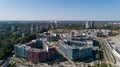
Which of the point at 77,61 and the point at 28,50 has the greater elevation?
the point at 28,50

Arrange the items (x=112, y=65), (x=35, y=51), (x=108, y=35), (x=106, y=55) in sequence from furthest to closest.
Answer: (x=108, y=35), (x=106, y=55), (x=35, y=51), (x=112, y=65)

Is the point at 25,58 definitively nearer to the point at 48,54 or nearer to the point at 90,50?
the point at 48,54

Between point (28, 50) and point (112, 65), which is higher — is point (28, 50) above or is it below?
above

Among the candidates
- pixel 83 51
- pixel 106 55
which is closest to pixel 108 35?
pixel 106 55

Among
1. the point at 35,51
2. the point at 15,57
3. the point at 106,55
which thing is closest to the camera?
the point at 35,51

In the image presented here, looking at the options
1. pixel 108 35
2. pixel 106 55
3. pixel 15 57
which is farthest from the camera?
pixel 108 35

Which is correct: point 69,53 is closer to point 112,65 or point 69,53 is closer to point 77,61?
point 77,61

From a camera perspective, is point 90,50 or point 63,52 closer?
point 90,50

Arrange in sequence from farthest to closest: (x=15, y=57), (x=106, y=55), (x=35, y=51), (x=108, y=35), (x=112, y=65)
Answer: (x=108, y=35) < (x=106, y=55) < (x=15, y=57) < (x=35, y=51) < (x=112, y=65)

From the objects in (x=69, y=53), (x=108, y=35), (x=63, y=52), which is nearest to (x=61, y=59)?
(x=69, y=53)

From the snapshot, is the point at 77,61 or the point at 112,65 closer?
the point at 112,65
